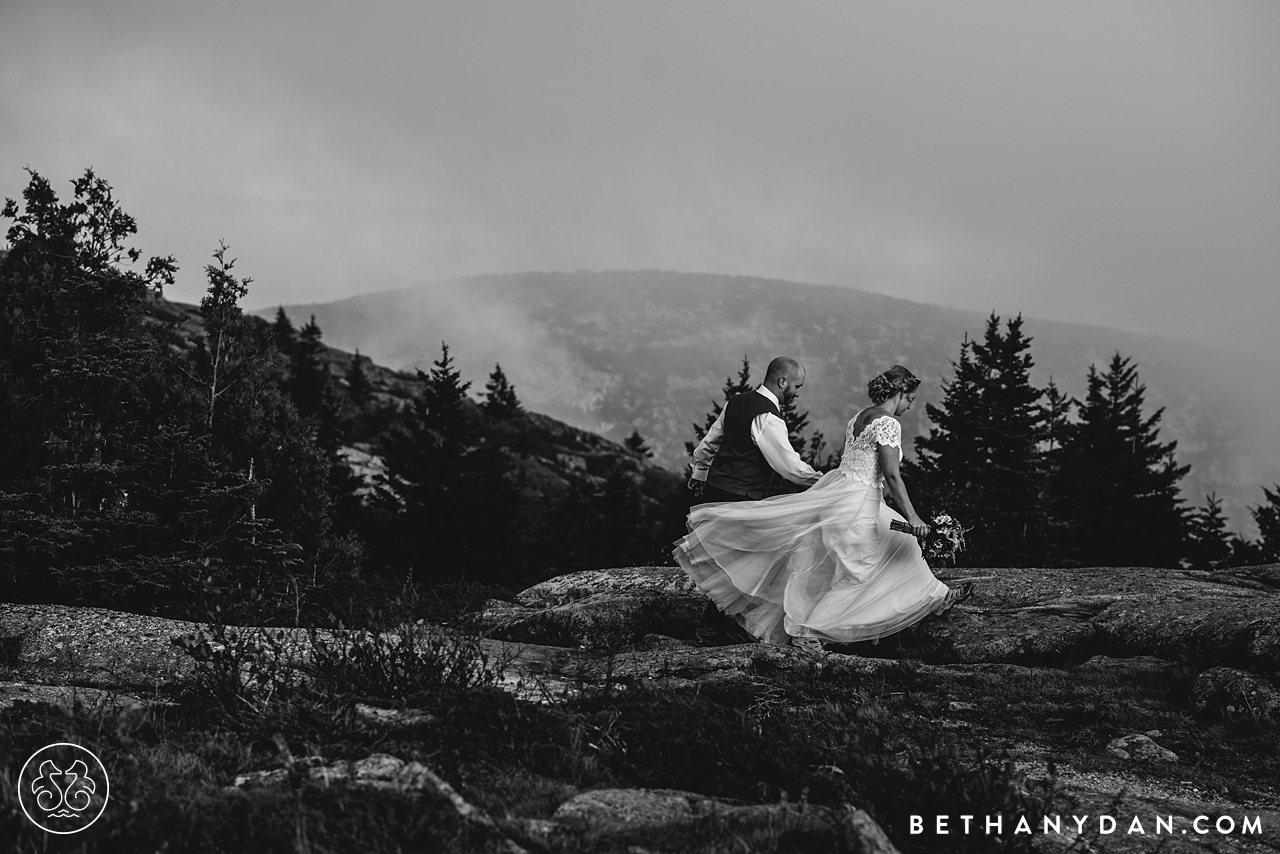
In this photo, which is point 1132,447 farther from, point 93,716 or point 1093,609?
point 93,716

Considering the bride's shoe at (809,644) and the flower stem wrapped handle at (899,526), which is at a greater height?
the flower stem wrapped handle at (899,526)

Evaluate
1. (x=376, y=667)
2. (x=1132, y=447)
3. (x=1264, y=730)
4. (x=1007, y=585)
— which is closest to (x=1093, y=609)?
(x=1007, y=585)

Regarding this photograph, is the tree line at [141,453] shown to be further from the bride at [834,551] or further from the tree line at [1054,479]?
the tree line at [1054,479]

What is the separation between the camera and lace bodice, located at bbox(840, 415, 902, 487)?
8500mm

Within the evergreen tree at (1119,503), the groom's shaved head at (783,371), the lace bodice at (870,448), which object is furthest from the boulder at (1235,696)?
A: the evergreen tree at (1119,503)

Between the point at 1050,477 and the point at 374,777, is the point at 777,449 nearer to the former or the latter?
the point at 374,777

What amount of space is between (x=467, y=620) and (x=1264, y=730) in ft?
18.0

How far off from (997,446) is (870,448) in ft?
96.3

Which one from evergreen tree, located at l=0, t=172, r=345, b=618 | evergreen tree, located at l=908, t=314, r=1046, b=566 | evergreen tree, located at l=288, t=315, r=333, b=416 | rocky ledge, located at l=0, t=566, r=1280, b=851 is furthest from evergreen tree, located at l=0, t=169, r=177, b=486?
evergreen tree, located at l=288, t=315, r=333, b=416

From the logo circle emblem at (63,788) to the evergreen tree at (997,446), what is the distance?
28407 mm

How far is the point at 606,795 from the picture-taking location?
3908 millimetres

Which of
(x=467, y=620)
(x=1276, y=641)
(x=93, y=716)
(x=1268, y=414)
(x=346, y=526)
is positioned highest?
(x=1268, y=414)

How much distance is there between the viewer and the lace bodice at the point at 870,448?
850cm

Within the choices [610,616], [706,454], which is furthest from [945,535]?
[610,616]
